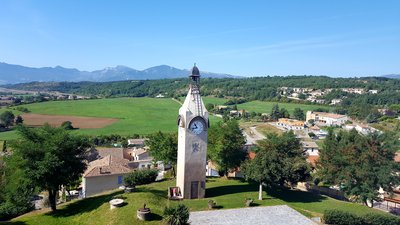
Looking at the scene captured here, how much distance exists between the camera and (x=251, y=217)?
26.8m

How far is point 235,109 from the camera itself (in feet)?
507

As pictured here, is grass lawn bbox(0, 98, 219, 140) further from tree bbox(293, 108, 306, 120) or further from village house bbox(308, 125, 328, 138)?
tree bbox(293, 108, 306, 120)

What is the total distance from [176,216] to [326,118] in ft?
416

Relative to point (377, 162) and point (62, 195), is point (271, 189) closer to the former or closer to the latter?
point (377, 162)

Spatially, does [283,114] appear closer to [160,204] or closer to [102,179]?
[102,179]

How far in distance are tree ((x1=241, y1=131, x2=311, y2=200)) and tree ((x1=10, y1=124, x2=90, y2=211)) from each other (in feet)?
52.4

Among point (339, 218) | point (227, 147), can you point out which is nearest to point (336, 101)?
point (227, 147)

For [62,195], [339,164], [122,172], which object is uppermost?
[339,164]

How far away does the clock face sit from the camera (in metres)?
30.5

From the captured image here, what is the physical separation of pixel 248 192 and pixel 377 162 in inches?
552

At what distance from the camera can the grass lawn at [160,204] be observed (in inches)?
1024

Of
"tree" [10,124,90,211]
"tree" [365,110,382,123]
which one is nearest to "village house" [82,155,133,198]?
"tree" [10,124,90,211]

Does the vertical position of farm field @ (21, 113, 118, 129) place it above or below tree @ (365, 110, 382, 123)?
below

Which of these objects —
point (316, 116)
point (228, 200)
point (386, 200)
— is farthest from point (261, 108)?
point (228, 200)
